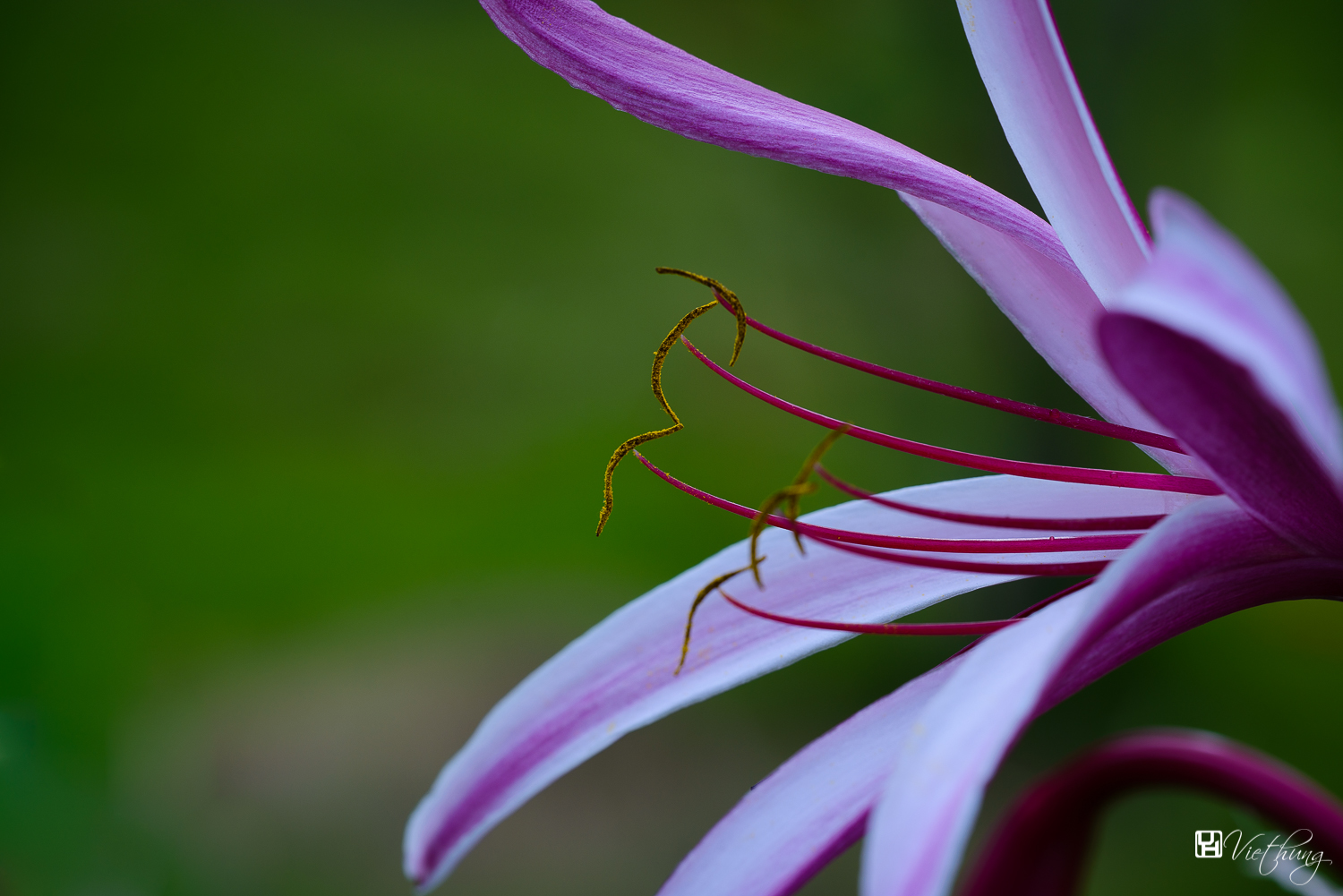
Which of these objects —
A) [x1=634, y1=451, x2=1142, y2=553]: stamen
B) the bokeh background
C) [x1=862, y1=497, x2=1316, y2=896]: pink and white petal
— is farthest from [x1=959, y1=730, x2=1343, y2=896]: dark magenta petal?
the bokeh background

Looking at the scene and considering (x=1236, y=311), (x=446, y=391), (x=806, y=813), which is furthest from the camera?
(x=446, y=391)

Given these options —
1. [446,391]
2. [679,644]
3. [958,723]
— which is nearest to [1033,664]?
[958,723]

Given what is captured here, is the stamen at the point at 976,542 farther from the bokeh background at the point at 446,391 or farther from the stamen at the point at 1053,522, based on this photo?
the bokeh background at the point at 446,391

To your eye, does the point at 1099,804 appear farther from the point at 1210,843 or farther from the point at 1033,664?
the point at 1210,843

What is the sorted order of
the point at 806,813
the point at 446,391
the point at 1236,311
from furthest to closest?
the point at 446,391 < the point at 806,813 < the point at 1236,311

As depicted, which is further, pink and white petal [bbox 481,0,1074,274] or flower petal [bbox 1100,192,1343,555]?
pink and white petal [bbox 481,0,1074,274]

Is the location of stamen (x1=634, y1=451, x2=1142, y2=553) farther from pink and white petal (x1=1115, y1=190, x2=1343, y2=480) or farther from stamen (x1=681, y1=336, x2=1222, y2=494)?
pink and white petal (x1=1115, y1=190, x2=1343, y2=480)

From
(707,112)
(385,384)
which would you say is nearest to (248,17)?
(385,384)
